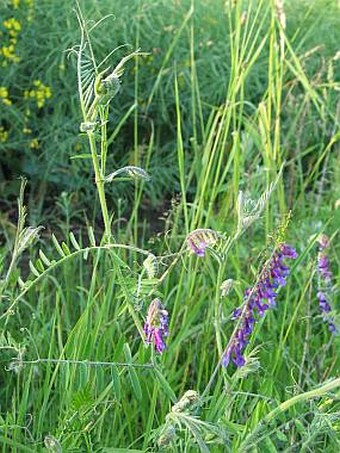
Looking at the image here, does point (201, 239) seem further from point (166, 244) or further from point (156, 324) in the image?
point (166, 244)

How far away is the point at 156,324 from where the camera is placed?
120 cm

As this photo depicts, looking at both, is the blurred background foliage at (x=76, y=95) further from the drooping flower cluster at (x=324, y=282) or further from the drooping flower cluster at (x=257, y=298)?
the drooping flower cluster at (x=257, y=298)

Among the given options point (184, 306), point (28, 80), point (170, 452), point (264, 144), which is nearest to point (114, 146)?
point (28, 80)

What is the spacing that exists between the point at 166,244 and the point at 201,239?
306 mm

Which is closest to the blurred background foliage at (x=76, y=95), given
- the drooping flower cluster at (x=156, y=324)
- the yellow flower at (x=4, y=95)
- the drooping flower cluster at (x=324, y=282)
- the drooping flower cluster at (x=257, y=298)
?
the yellow flower at (x=4, y=95)

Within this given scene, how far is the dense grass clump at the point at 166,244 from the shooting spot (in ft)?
4.24

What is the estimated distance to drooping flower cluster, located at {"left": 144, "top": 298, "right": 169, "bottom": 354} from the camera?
1192 mm

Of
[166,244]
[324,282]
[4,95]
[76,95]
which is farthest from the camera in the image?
[76,95]

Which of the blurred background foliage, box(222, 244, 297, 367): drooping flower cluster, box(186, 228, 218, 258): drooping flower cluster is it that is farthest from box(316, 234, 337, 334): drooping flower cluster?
the blurred background foliage

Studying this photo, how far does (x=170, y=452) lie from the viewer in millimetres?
1399

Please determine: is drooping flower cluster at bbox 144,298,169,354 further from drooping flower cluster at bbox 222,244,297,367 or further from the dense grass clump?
drooping flower cluster at bbox 222,244,297,367

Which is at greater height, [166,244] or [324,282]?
[166,244]

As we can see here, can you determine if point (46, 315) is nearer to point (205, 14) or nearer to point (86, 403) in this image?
point (86, 403)

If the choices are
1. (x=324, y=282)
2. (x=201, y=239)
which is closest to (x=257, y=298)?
(x=201, y=239)
